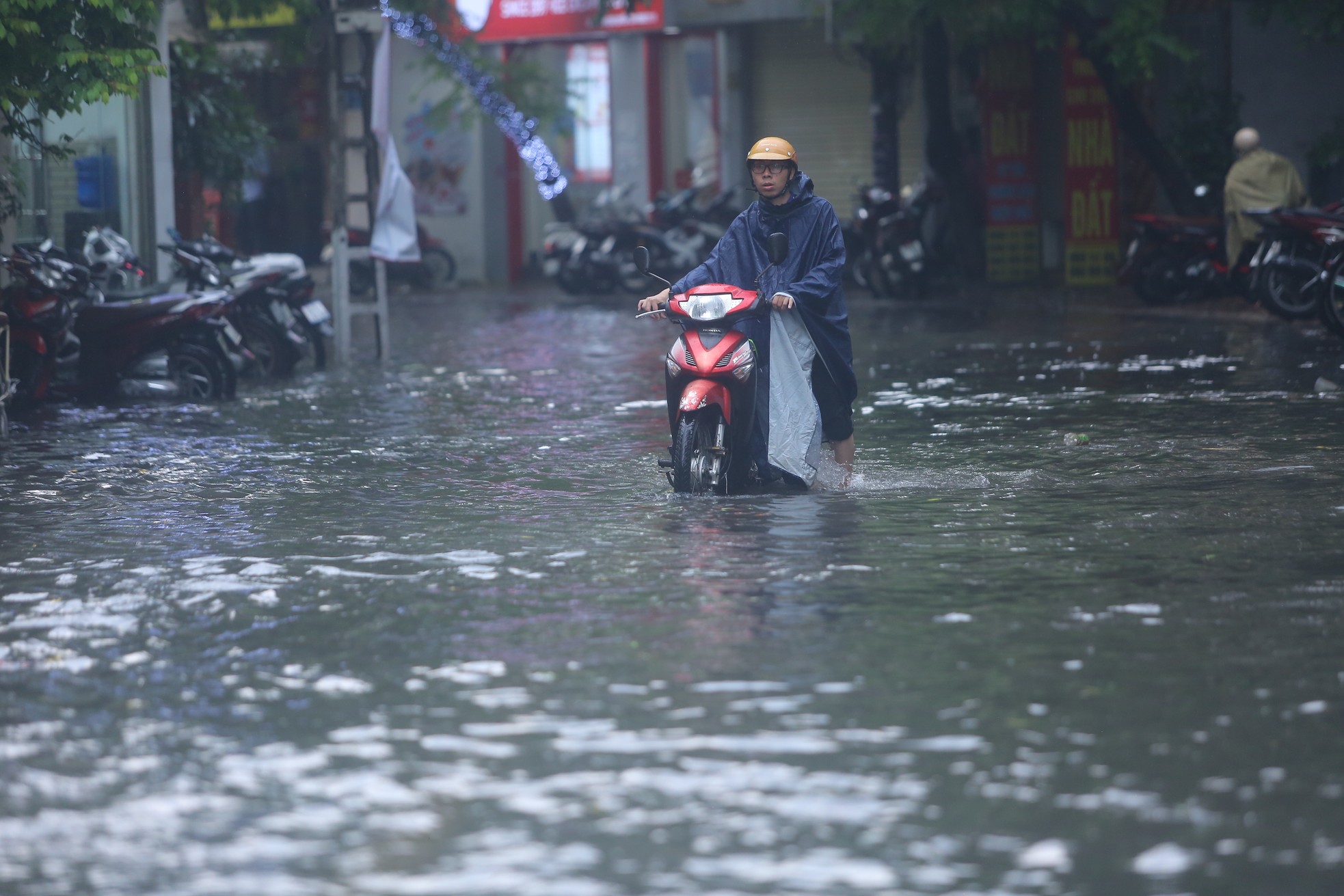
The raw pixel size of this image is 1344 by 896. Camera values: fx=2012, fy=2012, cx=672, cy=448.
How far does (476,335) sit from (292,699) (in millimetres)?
15369

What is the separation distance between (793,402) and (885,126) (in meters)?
17.8

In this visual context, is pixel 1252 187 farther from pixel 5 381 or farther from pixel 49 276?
pixel 5 381

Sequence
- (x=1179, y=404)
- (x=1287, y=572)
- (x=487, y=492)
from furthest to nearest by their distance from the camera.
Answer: (x=1179, y=404), (x=487, y=492), (x=1287, y=572)

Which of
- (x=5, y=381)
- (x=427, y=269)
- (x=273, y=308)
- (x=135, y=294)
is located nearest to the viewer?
(x=5, y=381)

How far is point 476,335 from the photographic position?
20.8 metres

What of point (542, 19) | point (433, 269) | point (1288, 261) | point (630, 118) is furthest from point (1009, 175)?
point (1288, 261)

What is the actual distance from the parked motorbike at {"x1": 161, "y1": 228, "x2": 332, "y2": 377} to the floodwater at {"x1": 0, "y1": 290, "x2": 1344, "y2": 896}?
4740mm

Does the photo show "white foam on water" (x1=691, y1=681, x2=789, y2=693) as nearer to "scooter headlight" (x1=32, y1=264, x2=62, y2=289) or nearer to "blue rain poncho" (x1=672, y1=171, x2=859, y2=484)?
"blue rain poncho" (x1=672, y1=171, x2=859, y2=484)

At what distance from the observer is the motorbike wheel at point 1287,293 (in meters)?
17.5

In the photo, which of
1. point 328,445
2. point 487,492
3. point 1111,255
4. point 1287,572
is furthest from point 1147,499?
point 1111,255

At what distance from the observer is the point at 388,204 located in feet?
57.8

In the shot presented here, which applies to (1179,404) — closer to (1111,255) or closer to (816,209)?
(816,209)

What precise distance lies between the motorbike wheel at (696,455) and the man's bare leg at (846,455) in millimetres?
710

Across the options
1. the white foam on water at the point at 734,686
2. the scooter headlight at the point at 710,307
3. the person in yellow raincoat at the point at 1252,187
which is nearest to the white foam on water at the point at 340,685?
the white foam on water at the point at 734,686
